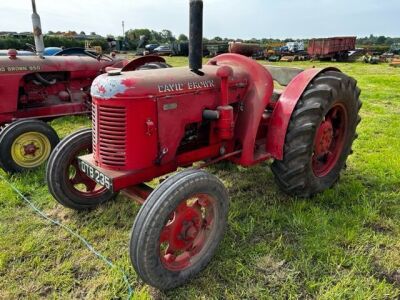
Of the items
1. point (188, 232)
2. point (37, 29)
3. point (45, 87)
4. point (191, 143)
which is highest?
point (37, 29)

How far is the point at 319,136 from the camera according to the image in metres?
3.28

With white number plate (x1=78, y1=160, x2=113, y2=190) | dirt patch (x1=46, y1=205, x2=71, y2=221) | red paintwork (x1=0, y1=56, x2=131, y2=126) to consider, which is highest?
red paintwork (x1=0, y1=56, x2=131, y2=126)

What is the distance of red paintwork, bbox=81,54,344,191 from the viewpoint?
2385mm

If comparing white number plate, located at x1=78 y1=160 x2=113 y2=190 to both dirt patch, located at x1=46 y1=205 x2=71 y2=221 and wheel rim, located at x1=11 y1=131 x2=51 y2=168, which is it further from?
wheel rim, located at x1=11 y1=131 x2=51 y2=168

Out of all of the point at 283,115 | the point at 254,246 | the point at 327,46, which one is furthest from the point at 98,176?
the point at 327,46

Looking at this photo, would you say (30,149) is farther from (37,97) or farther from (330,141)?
(330,141)

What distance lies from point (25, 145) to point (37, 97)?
144 cm

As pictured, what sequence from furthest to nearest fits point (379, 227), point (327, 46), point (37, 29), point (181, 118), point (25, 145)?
point (327, 46)
point (37, 29)
point (25, 145)
point (379, 227)
point (181, 118)

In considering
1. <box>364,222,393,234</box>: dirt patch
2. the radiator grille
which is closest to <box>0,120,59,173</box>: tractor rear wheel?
the radiator grille

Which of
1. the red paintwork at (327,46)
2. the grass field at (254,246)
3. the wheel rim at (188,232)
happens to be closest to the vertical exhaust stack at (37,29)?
the grass field at (254,246)

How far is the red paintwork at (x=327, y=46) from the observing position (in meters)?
24.8

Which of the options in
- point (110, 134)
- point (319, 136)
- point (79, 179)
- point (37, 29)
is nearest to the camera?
point (110, 134)

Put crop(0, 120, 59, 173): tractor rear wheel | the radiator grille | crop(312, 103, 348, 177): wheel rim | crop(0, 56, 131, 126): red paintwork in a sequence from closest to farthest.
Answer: the radiator grille < crop(312, 103, 348, 177): wheel rim < crop(0, 120, 59, 173): tractor rear wheel < crop(0, 56, 131, 126): red paintwork

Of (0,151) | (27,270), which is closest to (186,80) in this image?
(27,270)
